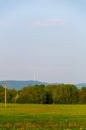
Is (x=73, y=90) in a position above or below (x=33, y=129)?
above

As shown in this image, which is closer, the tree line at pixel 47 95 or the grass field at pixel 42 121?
the grass field at pixel 42 121

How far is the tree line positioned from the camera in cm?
12791

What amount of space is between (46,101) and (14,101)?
9.87m

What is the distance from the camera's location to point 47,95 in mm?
127875

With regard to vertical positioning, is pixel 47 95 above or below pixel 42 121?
above

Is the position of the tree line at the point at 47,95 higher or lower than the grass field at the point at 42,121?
higher

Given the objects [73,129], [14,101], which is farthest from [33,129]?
[14,101]

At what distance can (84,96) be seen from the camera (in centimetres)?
12888

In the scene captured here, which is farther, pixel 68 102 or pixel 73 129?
pixel 68 102

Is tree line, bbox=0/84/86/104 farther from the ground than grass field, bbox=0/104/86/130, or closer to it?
farther from the ground

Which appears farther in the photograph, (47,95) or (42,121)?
(47,95)

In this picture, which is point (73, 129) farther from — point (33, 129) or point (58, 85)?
point (58, 85)

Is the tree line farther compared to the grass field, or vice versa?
the tree line

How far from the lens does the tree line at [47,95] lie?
420ft
